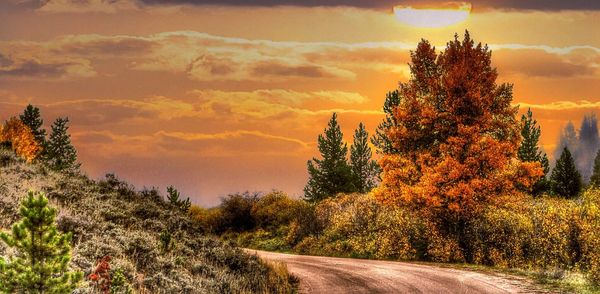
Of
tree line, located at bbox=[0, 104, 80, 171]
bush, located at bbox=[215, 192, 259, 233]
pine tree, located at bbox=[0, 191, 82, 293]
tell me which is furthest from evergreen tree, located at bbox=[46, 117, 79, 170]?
pine tree, located at bbox=[0, 191, 82, 293]

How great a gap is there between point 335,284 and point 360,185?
44152 mm

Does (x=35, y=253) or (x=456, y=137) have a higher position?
(x=456, y=137)

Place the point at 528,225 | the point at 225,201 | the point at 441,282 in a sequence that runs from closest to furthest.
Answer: the point at 441,282
the point at 528,225
the point at 225,201

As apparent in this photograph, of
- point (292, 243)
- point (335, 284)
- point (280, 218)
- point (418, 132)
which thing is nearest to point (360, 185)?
point (280, 218)

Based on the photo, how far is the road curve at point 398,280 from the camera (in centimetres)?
1698

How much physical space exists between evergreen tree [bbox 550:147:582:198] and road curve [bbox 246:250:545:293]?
137ft

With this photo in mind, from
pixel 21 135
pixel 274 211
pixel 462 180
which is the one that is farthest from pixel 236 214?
pixel 21 135

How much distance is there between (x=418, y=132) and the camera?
28.7 m

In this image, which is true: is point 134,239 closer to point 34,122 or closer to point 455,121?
point 455,121

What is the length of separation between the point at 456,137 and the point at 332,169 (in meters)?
31.5

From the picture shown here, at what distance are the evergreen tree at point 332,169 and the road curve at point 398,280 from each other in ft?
114

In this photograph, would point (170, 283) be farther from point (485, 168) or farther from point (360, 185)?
point (360, 185)

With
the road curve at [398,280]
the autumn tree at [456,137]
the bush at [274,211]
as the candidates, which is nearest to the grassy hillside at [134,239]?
the road curve at [398,280]

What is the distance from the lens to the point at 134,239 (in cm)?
1644
